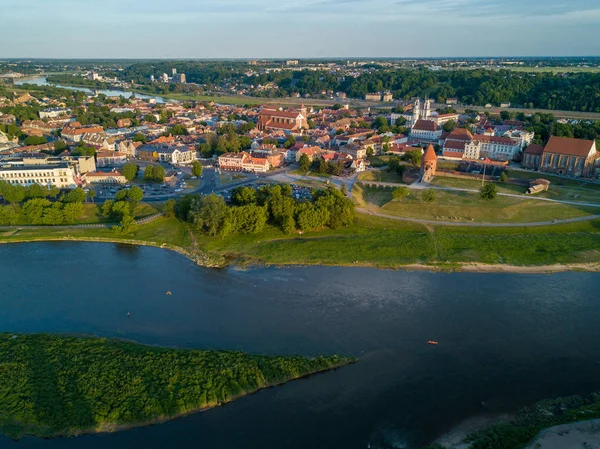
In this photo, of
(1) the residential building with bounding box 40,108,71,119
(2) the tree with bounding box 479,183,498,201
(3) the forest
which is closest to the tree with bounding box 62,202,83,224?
(3) the forest

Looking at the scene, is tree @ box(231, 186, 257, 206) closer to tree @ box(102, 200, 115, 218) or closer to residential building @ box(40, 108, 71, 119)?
tree @ box(102, 200, 115, 218)

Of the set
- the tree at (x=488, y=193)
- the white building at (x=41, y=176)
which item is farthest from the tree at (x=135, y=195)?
the tree at (x=488, y=193)

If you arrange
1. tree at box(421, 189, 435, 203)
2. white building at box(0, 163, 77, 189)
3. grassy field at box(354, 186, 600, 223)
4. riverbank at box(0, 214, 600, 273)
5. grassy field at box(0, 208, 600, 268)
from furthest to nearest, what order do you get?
white building at box(0, 163, 77, 189) < tree at box(421, 189, 435, 203) < grassy field at box(354, 186, 600, 223) < grassy field at box(0, 208, 600, 268) < riverbank at box(0, 214, 600, 273)

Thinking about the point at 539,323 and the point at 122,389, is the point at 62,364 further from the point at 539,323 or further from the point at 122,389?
the point at 539,323

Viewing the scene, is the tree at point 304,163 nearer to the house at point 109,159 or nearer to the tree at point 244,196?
the tree at point 244,196

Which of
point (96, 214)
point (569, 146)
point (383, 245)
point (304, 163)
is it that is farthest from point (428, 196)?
point (96, 214)

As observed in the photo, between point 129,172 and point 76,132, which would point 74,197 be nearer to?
point 129,172
